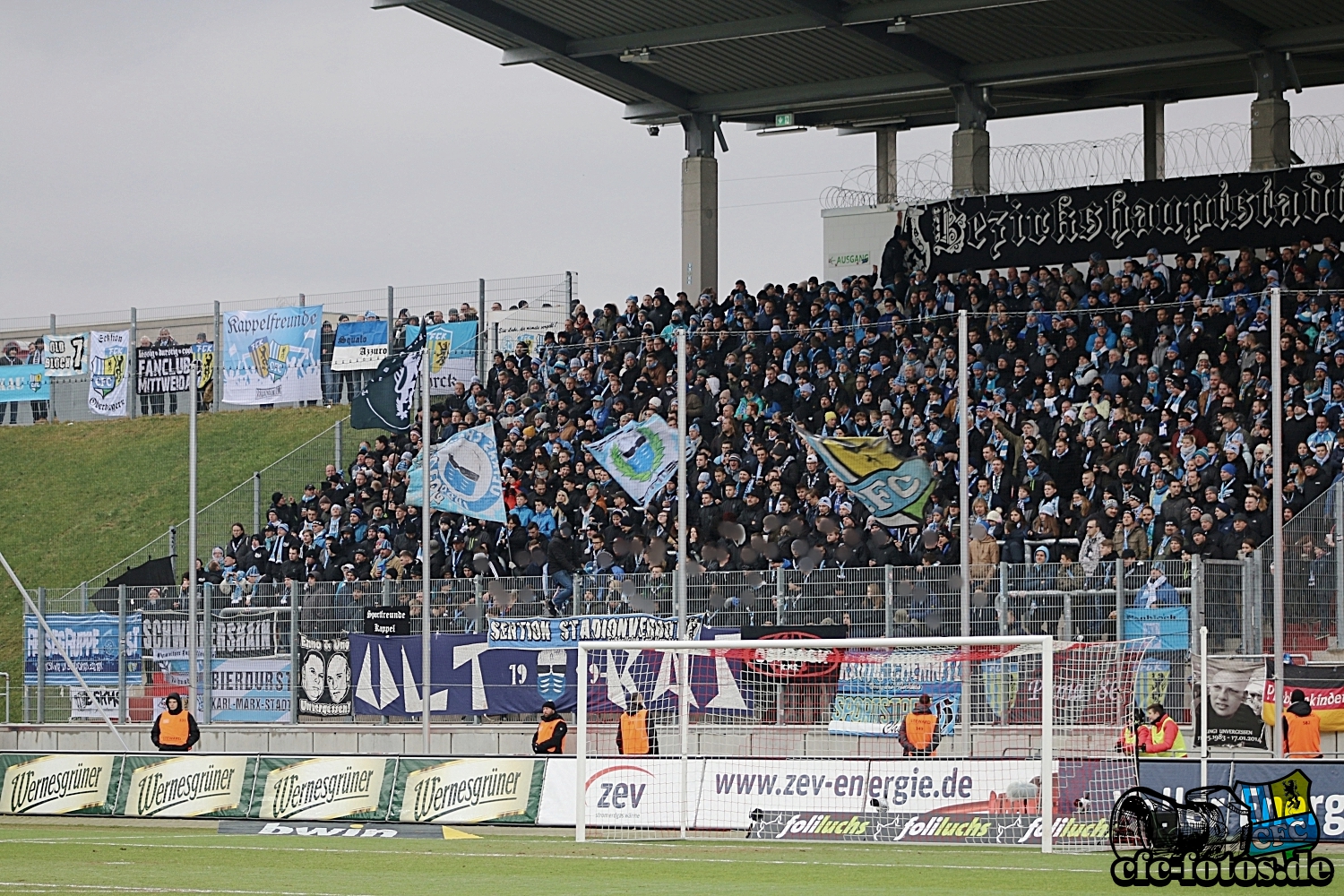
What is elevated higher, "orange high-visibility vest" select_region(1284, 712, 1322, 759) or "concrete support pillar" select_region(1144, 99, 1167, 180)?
"concrete support pillar" select_region(1144, 99, 1167, 180)

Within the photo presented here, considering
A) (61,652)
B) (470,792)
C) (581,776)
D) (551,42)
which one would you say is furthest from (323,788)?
(551,42)

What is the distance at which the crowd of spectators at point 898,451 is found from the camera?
23.8 m

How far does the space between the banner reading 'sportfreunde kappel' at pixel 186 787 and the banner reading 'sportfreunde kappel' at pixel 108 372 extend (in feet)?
92.3

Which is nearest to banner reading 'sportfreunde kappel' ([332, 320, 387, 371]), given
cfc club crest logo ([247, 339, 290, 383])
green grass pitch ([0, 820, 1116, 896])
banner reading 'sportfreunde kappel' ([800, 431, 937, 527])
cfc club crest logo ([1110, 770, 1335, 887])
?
cfc club crest logo ([247, 339, 290, 383])

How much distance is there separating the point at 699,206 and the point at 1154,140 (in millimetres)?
9578

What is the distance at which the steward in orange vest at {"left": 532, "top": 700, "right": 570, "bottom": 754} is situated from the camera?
77.4 feet

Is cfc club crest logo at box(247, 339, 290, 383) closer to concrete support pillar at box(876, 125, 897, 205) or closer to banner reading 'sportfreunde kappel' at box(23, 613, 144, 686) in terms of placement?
concrete support pillar at box(876, 125, 897, 205)

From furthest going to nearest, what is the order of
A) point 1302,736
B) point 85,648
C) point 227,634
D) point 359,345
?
point 359,345
point 85,648
point 227,634
point 1302,736

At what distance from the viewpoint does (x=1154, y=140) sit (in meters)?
41.2

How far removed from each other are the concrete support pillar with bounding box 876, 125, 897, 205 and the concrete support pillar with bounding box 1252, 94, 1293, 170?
1074cm

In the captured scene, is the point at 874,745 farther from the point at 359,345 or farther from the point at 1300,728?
the point at 359,345

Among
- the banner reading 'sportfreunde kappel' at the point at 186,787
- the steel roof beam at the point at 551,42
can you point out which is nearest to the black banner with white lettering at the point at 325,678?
the banner reading 'sportfreunde kappel' at the point at 186,787

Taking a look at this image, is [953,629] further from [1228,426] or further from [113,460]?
[113,460]

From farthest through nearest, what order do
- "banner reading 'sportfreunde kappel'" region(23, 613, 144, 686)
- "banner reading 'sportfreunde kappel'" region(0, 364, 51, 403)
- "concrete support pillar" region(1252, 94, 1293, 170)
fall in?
1. "banner reading 'sportfreunde kappel'" region(0, 364, 51, 403)
2. "concrete support pillar" region(1252, 94, 1293, 170)
3. "banner reading 'sportfreunde kappel'" region(23, 613, 144, 686)
